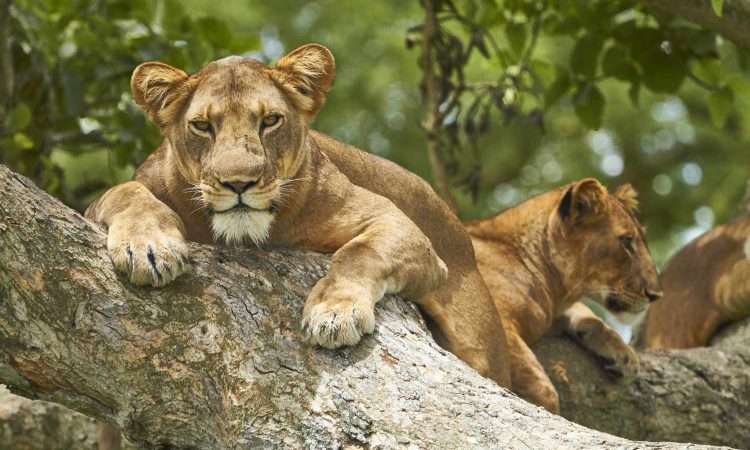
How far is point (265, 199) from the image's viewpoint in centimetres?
499

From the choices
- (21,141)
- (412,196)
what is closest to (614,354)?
(412,196)

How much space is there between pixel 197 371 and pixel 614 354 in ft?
9.72

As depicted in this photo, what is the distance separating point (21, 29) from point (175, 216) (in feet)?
8.87

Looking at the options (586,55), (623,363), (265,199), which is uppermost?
(586,55)

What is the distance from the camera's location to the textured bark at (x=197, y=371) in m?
4.48

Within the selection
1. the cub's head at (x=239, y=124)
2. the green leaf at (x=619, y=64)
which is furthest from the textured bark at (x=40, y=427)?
the green leaf at (x=619, y=64)

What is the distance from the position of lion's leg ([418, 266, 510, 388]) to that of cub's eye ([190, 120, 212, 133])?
124 cm

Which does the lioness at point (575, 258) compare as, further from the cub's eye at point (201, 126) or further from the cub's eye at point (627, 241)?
the cub's eye at point (201, 126)

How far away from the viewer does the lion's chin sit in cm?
498

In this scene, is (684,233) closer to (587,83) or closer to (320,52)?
(587,83)

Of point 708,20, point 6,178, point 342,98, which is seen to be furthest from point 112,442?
point 342,98

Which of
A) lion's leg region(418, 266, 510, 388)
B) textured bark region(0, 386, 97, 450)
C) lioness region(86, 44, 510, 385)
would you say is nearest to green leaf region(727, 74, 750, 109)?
lion's leg region(418, 266, 510, 388)

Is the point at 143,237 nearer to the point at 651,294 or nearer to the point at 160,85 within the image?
the point at 160,85

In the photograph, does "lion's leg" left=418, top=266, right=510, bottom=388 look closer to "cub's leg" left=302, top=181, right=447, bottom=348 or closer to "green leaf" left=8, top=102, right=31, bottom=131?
"cub's leg" left=302, top=181, right=447, bottom=348
